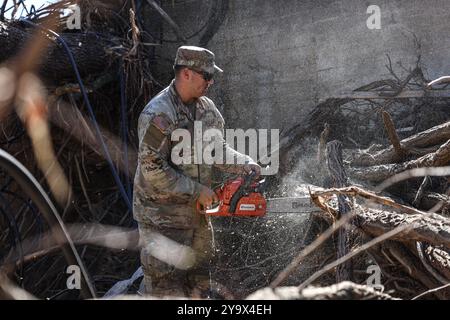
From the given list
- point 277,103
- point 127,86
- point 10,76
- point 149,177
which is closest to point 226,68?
point 277,103

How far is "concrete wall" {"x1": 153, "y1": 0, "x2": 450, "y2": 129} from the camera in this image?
6746 mm

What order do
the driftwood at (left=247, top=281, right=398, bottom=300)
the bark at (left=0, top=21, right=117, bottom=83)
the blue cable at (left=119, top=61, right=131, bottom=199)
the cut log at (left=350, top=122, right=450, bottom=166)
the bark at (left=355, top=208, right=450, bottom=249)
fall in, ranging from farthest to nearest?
the blue cable at (left=119, top=61, right=131, bottom=199)
the bark at (left=0, top=21, right=117, bottom=83)
the cut log at (left=350, top=122, right=450, bottom=166)
the bark at (left=355, top=208, right=450, bottom=249)
the driftwood at (left=247, top=281, right=398, bottom=300)

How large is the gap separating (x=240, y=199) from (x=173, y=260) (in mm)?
570

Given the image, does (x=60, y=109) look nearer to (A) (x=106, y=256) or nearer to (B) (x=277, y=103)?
(A) (x=106, y=256)

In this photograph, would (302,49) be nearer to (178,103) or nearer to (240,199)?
(178,103)

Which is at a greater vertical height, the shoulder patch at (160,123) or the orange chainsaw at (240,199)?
the shoulder patch at (160,123)

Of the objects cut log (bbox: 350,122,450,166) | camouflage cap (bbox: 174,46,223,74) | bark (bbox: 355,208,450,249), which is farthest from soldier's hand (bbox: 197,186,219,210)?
cut log (bbox: 350,122,450,166)

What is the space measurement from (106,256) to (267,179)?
1.94m

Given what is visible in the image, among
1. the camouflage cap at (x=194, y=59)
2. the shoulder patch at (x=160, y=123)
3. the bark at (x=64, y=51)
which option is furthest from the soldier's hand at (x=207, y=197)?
the bark at (x=64, y=51)

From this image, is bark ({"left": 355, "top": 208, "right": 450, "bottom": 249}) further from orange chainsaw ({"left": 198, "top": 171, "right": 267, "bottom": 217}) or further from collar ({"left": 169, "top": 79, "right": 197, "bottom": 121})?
collar ({"left": 169, "top": 79, "right": 197, "bottom": 121})

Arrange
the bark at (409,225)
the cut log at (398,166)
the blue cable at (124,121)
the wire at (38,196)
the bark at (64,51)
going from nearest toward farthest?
the wire at (38,196) → the bark at (409,225) → the cut log at (398,166) → the bark at (64,51) → the blue cable at (124,121)

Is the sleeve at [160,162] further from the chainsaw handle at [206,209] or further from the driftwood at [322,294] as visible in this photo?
the driftwood at [322,294]

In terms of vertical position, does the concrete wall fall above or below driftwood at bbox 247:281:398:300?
above

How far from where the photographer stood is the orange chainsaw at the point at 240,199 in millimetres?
3619
